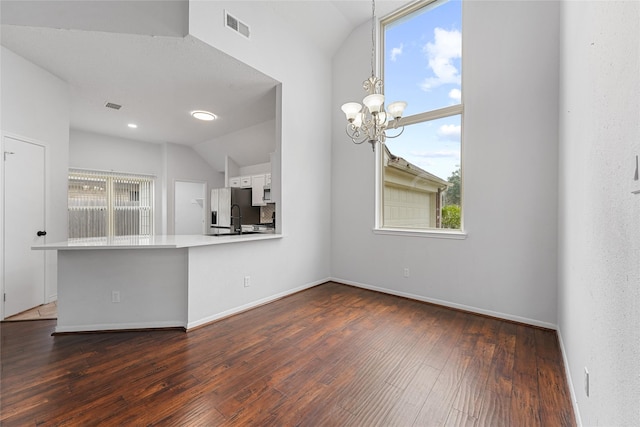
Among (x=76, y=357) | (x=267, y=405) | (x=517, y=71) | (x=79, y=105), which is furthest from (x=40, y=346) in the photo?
(x=517, y=71)

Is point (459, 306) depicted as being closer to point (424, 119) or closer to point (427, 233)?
point (427, 233)

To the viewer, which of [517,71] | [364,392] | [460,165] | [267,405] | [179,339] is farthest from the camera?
[460,165]

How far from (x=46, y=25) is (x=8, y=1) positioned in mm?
373

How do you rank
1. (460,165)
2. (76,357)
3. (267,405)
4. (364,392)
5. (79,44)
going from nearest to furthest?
1. (267,405)
2. (364,392)
3. (76,357)
4. (79,44)
5. (460,165)

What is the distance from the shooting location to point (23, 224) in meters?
3.28

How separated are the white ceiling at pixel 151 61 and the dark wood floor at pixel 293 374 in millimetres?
3031

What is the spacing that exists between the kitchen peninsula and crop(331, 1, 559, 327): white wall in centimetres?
278

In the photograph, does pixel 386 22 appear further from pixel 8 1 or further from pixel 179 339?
pixel 179 339

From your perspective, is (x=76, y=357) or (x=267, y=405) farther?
(x=76, y=357)

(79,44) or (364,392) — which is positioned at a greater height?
(79,44)

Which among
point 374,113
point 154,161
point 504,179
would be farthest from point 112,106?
point 504,179

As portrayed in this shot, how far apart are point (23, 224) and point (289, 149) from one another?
11.4ft

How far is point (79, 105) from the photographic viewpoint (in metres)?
4.38

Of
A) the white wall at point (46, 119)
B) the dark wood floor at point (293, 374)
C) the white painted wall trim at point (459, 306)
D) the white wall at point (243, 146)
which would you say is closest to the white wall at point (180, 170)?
the white wall at point (243, 146)
